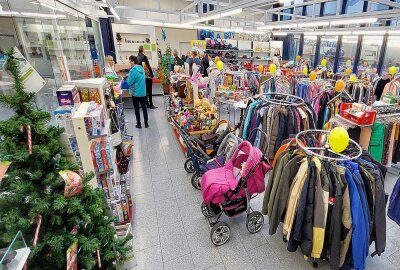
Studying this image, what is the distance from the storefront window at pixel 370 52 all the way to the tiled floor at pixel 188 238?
805 cm

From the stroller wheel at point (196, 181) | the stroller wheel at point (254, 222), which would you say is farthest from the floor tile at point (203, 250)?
the stroller wheel at point (196, 181)

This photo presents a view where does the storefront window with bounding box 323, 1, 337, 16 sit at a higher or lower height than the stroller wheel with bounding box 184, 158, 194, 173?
higher

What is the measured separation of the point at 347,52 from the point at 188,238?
40.9ft

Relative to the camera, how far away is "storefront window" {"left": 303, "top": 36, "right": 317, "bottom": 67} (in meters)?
13.5

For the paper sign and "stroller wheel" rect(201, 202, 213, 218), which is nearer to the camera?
the paper sign

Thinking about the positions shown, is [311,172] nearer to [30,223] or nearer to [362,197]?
[362,197]

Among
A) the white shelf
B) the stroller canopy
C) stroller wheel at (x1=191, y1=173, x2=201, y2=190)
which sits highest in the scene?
the white shelf

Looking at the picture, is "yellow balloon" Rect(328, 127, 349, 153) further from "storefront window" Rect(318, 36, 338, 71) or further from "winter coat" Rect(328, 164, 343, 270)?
"storefront window" Rect(318, 36, 338, 71)

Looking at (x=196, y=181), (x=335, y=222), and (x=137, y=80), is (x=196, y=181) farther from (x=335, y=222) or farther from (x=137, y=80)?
(x=137, y=80)

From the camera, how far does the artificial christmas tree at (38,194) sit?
1.18 meters

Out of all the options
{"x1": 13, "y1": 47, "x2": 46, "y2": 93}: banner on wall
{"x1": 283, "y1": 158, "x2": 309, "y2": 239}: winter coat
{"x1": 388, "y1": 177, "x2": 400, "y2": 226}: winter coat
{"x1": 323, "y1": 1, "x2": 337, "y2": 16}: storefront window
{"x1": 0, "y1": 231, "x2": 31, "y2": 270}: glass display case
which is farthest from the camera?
{"x1": 323, "y1": 1, "x2": 337, "y2": 16}: storefront window

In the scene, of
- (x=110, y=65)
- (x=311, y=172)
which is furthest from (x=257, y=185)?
(x=110, y=65)

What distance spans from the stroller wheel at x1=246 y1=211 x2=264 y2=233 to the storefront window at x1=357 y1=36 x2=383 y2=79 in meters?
9.67

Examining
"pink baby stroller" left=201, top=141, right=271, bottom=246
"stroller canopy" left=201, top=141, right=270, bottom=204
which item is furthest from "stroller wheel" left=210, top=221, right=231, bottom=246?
"stroller canopy" left=201, top=141, right=270, bottom=204
